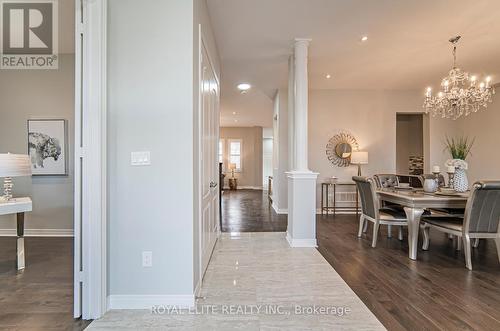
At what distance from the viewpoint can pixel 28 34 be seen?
369 cm

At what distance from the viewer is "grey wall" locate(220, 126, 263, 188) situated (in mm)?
12422

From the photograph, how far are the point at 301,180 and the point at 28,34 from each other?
164 inches

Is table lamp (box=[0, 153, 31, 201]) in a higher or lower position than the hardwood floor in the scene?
higher

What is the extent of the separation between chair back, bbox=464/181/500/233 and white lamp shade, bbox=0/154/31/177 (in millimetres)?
4738

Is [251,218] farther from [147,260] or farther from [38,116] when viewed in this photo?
[38,116]

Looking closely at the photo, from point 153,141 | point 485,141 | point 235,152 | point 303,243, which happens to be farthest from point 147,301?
point 235,152

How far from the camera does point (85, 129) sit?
2121 millimetres

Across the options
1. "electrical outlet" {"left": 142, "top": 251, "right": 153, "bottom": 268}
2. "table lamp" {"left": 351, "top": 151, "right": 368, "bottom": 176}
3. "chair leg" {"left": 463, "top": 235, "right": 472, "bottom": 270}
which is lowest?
"chair leg" {"left": 463, "top": 235, "right": 472, "bottom": 270}

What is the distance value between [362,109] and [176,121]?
221 inches

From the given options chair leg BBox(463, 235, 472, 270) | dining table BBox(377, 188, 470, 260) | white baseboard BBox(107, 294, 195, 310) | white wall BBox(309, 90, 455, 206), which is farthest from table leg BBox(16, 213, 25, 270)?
white wall BBox(309, 90, 455, 206)

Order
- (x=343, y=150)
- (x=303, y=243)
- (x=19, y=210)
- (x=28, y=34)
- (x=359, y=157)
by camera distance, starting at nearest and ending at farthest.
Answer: (x=19, y=210)
(x=28, y=34)
(x=303, y=243)
(x=359, y=157)
(x=343, y=150)

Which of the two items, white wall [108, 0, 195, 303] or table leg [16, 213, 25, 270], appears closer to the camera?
white wall [108, 0, 195, 303]

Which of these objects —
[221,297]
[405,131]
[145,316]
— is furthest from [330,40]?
[405,131]

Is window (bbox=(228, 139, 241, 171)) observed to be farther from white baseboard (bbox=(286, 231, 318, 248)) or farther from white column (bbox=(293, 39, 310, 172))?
white baseboard (bbox=(286, 231, 318, 248))
